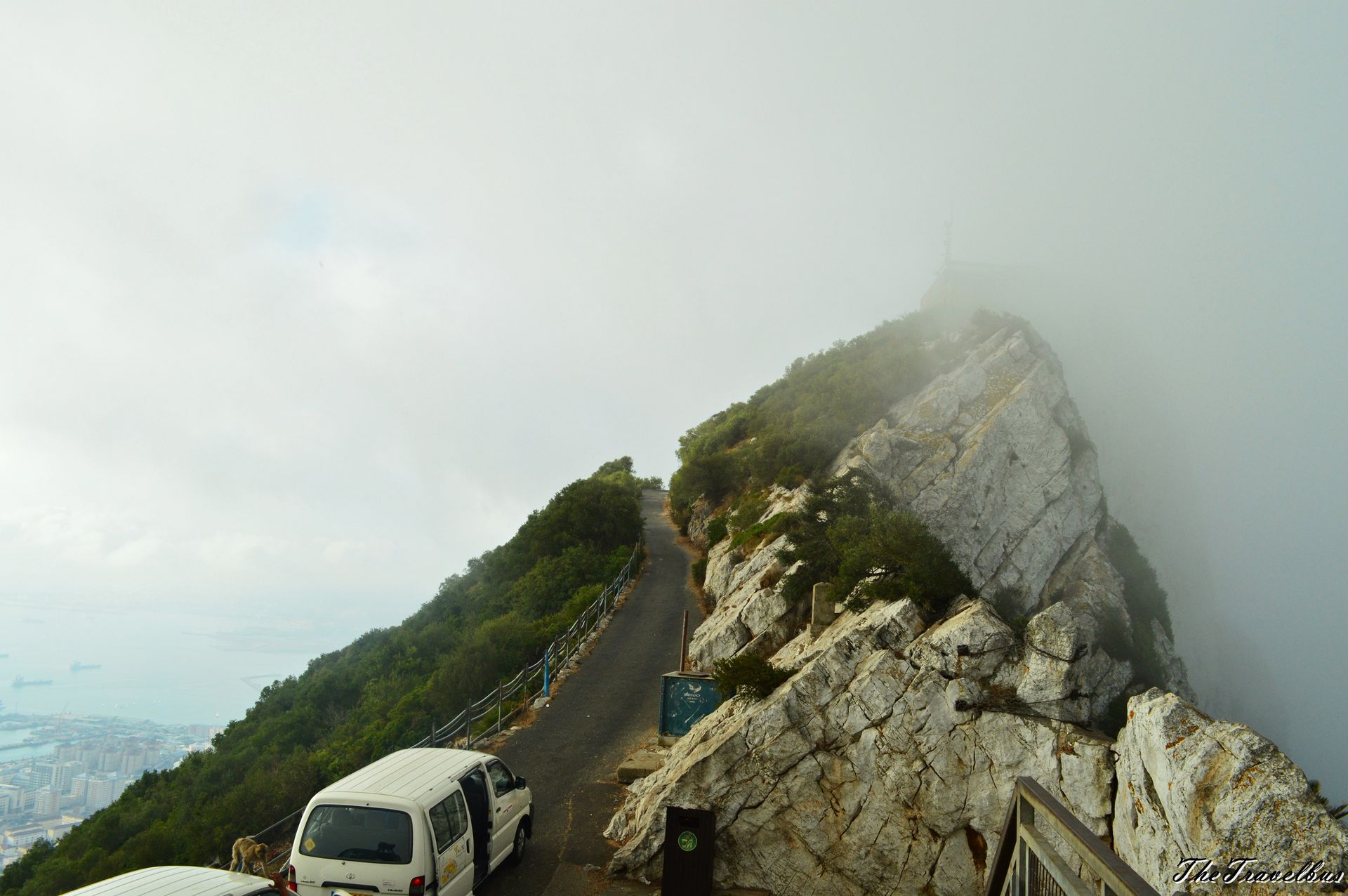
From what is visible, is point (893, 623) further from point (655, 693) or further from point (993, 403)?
point (993, 403)

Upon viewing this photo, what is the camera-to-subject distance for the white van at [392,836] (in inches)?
272

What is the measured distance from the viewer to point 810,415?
1244 inches

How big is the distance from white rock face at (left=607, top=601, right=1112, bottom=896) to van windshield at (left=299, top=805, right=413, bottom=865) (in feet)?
11.7

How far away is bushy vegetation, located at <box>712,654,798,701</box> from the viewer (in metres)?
10.7

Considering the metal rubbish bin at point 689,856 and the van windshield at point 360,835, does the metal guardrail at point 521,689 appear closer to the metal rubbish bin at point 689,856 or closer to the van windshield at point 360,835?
the van windshield at point 360,835

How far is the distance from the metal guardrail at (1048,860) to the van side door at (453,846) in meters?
5.56

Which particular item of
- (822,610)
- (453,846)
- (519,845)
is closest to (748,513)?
(822,610)

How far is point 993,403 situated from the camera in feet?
84.3

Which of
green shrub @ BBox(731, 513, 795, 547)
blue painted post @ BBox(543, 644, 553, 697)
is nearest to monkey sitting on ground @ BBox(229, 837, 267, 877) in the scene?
blue painted post @ BBox(543, 644, 553, 697)

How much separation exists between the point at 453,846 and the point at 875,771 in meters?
5.39

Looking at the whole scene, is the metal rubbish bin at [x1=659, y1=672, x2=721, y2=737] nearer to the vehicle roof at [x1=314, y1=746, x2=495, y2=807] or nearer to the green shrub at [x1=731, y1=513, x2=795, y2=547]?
the vehicle roof at [x1=314, y1=746, x2=495, y2=807]

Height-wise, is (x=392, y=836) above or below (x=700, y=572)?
below

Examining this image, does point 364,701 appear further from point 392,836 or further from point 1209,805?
point 1209,805

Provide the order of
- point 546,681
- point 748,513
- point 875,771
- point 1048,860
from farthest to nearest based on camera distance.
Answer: point 748,513, point 546,681, point 875,771, point 1048,860
